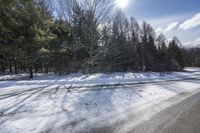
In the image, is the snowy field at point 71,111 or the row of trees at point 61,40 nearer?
the snowy field at point 71,111

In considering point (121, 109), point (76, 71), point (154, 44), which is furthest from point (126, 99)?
point (154, 44)

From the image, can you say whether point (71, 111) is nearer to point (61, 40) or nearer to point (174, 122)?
point (174, 122)

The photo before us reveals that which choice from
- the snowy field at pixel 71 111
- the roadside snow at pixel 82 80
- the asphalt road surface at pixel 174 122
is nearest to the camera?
the asphalt road surface at pixel 174 122

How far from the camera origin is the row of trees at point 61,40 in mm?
21391

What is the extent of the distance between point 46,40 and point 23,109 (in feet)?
45.2

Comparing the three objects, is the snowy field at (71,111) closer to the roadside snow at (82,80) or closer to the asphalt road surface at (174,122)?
the asphalt road surface at (174,122)

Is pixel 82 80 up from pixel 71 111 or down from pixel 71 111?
up

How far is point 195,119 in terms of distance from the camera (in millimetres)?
7809

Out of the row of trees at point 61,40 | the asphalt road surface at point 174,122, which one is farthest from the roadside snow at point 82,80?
the asphalt road surface at point 174,122

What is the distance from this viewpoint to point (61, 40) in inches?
1220

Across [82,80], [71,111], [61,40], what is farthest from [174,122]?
[61,40]

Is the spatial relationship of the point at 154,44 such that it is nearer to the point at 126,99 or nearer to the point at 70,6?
the point at 70,6

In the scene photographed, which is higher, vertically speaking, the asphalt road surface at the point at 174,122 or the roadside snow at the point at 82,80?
the roadside snow at the point at 82,80

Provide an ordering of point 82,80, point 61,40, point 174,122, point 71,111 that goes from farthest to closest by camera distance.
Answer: point 61,40, point 82,80, point 71,111, point 174,122
